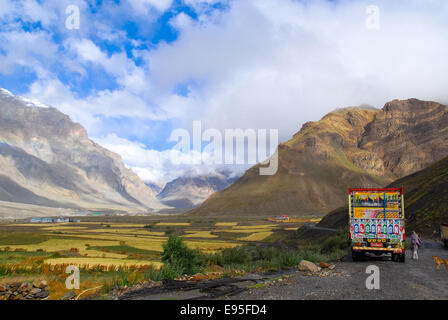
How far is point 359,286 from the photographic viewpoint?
472 inches

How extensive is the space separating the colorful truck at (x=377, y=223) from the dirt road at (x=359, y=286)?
93.2 inches

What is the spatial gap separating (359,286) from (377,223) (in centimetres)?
828

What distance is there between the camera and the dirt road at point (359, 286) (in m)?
10.6

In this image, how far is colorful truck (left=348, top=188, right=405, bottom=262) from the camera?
18.8m

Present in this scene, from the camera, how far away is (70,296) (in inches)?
435

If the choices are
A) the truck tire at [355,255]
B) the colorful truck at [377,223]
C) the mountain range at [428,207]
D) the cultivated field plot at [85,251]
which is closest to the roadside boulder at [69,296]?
the cultivated field plot at [85,251]

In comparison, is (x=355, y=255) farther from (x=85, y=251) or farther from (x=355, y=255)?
(x=85, y=251)

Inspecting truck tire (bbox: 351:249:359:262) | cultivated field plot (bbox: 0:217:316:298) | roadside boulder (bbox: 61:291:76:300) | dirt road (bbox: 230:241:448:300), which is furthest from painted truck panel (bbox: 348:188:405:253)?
roadside boulder (bbox: 61:291:76:300)

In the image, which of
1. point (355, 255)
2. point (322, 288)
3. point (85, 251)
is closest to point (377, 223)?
point (355, 255)

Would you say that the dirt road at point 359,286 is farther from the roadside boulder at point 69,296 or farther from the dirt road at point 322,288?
the roadside boulder at point 69,296

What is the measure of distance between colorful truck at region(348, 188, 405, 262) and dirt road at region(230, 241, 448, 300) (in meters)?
2.37

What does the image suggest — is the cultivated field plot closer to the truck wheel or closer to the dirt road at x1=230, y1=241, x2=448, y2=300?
the dirt road at x1=230, y1=241, x2=448, y2=300
